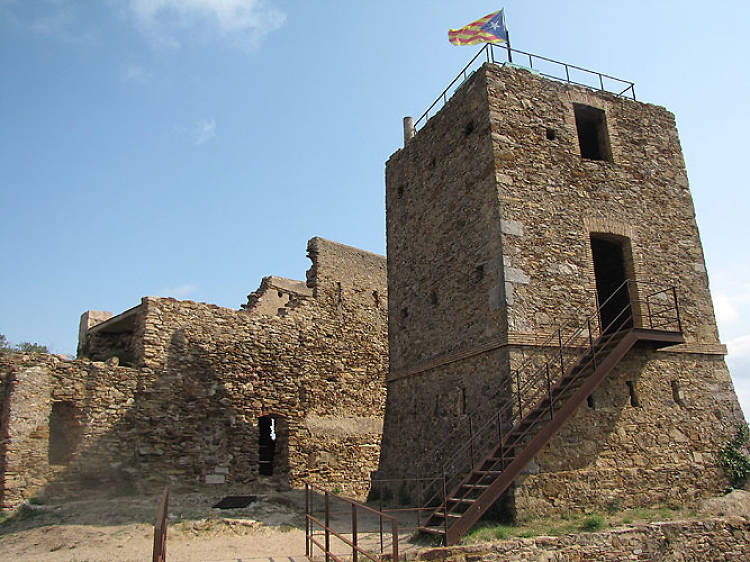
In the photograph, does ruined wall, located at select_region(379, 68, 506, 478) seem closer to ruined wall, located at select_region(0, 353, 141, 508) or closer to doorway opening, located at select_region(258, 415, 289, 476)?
doorway opening, located at select_region(258, 415, 289, 476)

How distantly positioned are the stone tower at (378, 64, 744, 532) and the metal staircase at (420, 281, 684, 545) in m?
0.09

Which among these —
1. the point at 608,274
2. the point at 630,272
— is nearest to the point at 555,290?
the point at 630,272

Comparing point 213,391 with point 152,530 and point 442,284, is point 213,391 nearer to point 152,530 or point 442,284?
point 152,530

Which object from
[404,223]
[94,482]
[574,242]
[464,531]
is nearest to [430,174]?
[404,223]

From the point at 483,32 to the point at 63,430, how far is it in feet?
39.0

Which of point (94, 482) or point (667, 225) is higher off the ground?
point (667, 225)

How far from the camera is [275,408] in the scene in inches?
594

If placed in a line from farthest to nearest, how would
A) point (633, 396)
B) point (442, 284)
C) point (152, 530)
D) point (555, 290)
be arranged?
point (442, 284) < point (555, 290) < point (633, 396) < point (152, 530)

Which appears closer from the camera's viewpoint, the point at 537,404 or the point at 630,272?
the point at 537,404

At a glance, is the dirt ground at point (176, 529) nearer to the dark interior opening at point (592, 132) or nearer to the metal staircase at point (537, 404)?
the metal staircase at point (537, 404)

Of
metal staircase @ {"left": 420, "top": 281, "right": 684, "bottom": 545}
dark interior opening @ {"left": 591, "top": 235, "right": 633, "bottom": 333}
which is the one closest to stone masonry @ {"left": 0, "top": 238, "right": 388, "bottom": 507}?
metal staircase @ {"left": 420, "top": 281, "right": 684, "bottom": 545}

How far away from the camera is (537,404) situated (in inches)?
370

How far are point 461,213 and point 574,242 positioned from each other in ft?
7.09

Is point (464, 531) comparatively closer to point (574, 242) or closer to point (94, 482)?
point (574, 242)
